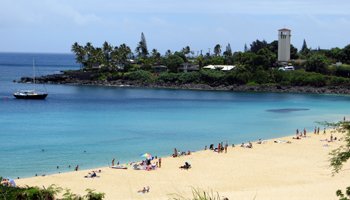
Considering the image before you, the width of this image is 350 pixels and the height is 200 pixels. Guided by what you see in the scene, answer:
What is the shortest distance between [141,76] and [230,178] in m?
79.7

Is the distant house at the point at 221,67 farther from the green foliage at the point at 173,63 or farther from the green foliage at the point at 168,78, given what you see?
the green foliage at the point at 168,78

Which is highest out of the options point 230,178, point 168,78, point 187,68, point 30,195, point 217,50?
point 217,50

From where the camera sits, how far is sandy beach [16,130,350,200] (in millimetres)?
24828

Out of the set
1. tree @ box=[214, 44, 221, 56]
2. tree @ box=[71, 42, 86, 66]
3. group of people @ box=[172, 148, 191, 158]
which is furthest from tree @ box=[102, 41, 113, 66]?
group of people @ box=[172, 148, 191, 158]

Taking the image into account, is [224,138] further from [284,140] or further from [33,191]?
[33,191]

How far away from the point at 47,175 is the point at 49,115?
30.7 m

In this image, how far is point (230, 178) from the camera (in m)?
28.6

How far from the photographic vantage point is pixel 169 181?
27812 millimetres

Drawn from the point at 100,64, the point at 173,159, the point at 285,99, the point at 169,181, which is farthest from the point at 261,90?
the point at 169,181

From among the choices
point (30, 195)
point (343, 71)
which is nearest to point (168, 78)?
point (343, 71)

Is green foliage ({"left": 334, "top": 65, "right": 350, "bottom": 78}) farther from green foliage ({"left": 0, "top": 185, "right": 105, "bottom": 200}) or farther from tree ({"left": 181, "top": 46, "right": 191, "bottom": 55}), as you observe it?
green foliage ({"left": 0, "top": 185, "right": 105, "bottom": 200})

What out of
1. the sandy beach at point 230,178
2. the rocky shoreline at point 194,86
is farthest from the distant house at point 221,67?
the sandy beach at point 230,178

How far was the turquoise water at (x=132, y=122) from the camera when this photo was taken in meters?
35.9

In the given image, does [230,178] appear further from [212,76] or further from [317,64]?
[317,64]
